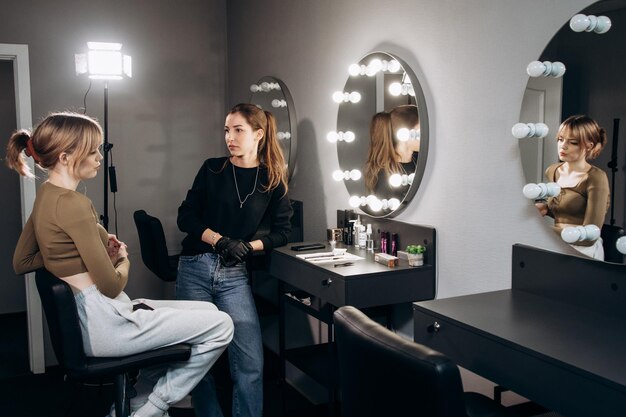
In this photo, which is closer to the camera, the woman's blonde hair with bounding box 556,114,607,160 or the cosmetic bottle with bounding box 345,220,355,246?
the woman's blonde hair with bounding box 556,114,607,160

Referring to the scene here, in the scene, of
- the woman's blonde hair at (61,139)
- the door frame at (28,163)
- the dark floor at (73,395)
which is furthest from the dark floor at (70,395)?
the woman's blonde hair at (61,139)

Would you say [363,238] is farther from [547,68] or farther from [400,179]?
[547,68]

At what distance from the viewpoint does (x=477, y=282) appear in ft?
7.36

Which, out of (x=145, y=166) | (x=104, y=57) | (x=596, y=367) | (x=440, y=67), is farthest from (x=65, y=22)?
(x=596, y=367)

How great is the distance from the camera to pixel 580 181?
1.81 metres

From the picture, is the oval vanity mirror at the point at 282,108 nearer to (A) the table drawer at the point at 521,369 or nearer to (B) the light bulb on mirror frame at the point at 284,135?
(B) the light bulb on mirror frame at the point at 284,135

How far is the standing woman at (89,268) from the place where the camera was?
1.84 meters

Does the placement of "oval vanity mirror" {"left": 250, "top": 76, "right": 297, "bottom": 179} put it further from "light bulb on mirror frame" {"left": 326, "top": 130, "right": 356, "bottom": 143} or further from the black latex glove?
the black latex glove

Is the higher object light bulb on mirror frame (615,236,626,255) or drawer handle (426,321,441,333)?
light bulb on mirror frame (615,236,626,255)

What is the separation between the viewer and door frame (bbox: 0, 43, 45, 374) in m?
3.55

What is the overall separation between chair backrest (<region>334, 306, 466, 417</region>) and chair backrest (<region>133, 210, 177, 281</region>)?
1999 mm

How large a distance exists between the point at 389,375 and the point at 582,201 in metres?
0.92

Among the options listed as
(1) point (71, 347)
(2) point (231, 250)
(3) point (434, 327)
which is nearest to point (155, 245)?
(2) point (231, 250)

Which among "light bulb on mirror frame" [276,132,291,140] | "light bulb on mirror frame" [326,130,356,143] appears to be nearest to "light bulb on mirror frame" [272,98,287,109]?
"light bulb on mirror frame" [276,132,291,140]
